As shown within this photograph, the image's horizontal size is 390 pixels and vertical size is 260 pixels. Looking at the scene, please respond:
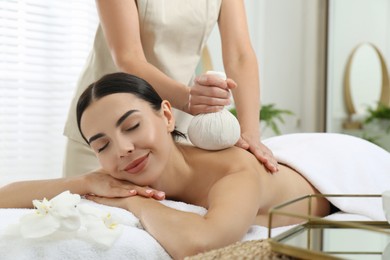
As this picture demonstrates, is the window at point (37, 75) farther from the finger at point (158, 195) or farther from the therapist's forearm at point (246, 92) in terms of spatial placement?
the finger at point (158, 195)

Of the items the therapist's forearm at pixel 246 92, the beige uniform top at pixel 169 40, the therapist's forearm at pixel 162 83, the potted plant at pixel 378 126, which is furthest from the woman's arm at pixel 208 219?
the potted plant at pixel 378 126

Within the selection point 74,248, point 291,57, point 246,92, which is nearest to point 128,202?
point 74,248

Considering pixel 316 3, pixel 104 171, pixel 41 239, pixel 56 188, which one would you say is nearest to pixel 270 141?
pixel 104 171

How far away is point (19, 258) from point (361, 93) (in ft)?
12.0

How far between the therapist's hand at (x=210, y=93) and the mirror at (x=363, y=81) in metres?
3.01

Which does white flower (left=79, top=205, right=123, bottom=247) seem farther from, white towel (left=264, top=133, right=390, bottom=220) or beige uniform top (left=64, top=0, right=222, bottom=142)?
beige uniform top (left=64, top=0, right=222, bottom=142)

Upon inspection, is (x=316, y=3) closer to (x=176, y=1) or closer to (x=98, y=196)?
(x=176, y=1)

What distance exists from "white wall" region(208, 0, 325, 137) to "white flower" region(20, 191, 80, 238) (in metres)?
3.64

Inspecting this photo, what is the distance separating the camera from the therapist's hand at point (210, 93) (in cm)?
142

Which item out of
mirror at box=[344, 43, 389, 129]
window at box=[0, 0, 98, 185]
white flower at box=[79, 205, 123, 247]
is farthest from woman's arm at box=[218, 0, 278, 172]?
mirror at box=[344, 43, 389, 129]

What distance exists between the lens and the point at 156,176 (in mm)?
1437

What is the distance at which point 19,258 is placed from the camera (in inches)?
39.6

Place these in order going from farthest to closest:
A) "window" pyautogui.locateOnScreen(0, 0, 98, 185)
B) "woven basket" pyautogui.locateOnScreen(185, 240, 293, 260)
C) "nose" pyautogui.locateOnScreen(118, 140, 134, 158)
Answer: "window" pyautogui.locateOnScreen(0, 0, 98, 185) → "nose" pyautogui.locateOnScreen(118, 140, 134, 158) → "woven basket" pyautogui.locateOnScreen(185, 240, 293, 260)

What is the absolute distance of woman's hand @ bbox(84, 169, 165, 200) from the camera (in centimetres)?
138
